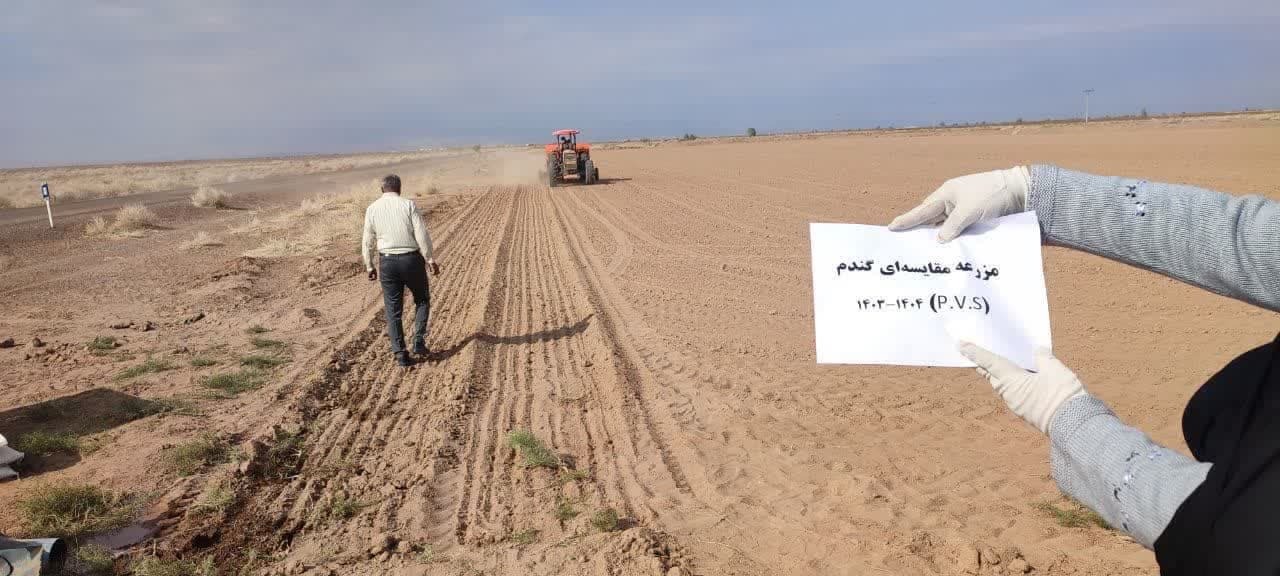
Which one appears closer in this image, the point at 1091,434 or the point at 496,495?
the point at 1091,434

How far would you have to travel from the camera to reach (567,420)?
6.16 metres

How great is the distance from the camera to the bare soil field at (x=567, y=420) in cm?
426

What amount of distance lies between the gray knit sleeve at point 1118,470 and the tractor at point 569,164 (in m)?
31.3

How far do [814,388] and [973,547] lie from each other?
2.78 meters

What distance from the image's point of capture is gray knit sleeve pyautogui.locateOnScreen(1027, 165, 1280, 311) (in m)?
1.63

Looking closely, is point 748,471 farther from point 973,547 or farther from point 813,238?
point 813,238

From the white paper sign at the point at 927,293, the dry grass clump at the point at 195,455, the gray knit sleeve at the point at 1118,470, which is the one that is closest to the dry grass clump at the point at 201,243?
the dry grass clump at the point at 195,455

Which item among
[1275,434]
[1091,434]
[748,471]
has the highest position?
[1275,434]

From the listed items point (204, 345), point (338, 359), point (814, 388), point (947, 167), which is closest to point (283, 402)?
point (338, 359)

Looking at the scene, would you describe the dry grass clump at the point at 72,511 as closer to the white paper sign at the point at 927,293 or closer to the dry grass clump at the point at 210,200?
the white paper sign at the point at 927,293

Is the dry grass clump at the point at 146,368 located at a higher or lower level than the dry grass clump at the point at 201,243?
lower

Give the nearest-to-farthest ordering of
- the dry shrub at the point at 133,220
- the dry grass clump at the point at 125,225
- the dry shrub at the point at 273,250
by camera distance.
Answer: the dry shrub at the point at 273,250 < the dry grass clump at the point at 125,225 < the dry shrub at the point at 133,220

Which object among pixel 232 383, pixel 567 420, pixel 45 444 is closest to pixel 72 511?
pixel 45 444

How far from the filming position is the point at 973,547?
4016 millimetres
